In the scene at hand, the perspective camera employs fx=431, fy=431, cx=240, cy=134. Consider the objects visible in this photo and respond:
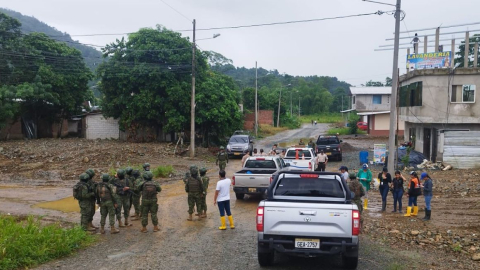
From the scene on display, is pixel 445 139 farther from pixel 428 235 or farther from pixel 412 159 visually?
pixel 428 235

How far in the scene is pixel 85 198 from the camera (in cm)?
1067

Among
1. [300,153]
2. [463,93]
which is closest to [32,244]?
[300,153]

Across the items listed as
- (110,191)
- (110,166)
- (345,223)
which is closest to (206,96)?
(110,166)

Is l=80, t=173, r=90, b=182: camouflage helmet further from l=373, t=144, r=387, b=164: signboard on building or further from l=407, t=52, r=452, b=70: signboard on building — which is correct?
l=407, t=52, r=452, b=70: signboard on building

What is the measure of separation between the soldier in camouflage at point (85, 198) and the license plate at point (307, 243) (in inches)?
227

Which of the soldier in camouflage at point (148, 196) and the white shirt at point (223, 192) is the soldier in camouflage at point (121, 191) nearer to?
the soldier in camouflage at point (148, 196)

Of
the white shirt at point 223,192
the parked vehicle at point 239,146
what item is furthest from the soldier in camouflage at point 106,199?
the parked vehicle at point 239,146

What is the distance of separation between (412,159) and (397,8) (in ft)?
36.5

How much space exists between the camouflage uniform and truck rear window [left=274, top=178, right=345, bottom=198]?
491 cm

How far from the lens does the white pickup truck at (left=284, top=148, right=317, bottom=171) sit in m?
20.2

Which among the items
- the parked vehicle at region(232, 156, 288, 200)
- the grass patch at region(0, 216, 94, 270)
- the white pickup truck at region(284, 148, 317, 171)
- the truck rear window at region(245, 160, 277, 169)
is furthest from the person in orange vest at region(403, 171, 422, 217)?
the grass patch at region(0, 216, 94, 270)

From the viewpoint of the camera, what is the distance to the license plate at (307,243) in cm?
718

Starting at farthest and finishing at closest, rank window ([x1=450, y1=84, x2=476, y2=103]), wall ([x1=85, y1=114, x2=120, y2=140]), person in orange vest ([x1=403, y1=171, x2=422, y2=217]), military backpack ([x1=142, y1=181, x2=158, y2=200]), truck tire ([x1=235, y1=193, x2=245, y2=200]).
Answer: wall ([x1=85, y1=114, x2=120, y2=140]) → window ([x1=450, y1=84, x2=476, y2=103]) → truck tire ([x1=235, y1=193, x2=245, y2=200]) → person in orange vest ([x1=403, y1=171, x2=422, y2=217]) → military backpack ([x1=142, y1=181, x2=158, y2=200])

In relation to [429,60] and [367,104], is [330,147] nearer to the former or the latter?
[429,60]
